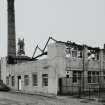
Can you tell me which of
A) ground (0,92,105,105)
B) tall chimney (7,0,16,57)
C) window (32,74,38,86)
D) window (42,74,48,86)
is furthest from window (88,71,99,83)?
tall chimney (7,0,16,57)

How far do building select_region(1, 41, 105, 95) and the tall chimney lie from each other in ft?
25.9

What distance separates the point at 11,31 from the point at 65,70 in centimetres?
1967

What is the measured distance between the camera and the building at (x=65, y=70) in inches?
1144

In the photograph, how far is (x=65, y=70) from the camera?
29.5 meters

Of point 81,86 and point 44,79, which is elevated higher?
point 44,79

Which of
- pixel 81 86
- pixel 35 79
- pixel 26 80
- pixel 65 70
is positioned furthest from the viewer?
pixel 26 80

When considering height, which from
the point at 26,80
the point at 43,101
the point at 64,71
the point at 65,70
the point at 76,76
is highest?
the point at 65,70

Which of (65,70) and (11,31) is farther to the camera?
(11,31)

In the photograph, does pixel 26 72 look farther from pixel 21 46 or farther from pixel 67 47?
pixel 21 46

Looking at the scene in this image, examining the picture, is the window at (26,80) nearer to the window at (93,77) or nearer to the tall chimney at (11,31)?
the window at (93,77)

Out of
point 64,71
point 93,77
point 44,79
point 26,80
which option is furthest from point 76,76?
point 26,80

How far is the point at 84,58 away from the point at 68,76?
12.4ft

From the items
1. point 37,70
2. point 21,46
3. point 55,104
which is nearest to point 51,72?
point 37,70

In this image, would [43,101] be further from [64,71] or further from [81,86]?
[81,86]
